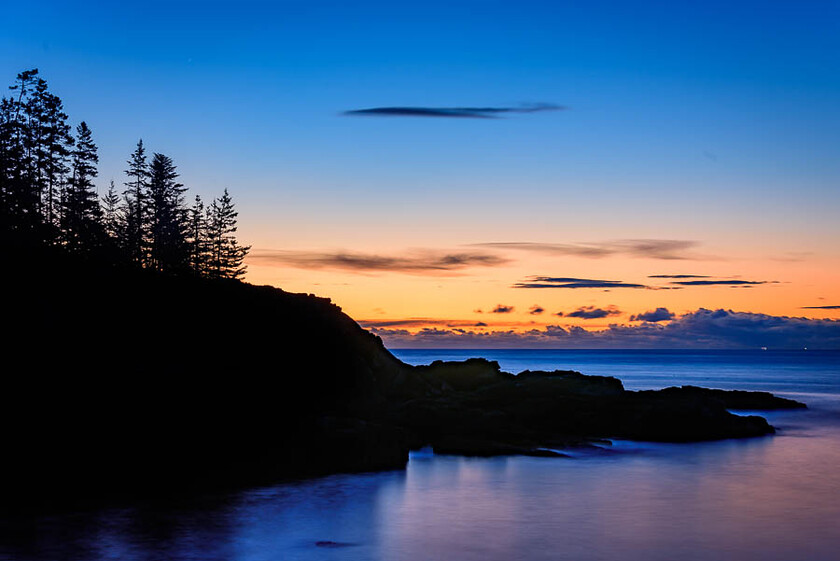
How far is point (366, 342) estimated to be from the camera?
46312 millimetres

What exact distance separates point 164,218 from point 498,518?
214 feet

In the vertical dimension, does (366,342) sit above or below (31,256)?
below

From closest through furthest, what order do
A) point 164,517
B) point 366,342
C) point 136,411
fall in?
1. point 164,517
2. point 136,411
3. point 366,342

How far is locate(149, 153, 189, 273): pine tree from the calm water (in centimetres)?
5036

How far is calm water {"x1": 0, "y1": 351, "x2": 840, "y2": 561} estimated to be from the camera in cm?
2397

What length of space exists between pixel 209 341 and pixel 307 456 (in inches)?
310

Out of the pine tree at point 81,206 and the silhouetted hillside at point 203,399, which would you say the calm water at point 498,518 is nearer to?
the silhouetted hillside at point 203,399

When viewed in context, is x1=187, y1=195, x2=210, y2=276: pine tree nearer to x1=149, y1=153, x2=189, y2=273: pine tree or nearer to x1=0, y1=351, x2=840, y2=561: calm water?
x1=149, y1=153, x2=189, y2=273: pine tree

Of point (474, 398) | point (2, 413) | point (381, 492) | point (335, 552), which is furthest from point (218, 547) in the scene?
point (474, 398)

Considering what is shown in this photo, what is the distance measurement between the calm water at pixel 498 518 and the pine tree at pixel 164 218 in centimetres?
5036

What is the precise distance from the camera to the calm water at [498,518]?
24.0 m

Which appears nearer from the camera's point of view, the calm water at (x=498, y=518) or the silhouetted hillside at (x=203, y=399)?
the calm water at (x=498, y=518)

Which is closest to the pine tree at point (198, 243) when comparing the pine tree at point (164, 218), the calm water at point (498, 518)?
the pine tree at point (164, 218)

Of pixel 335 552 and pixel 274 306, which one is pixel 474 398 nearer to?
pixel 274 306
